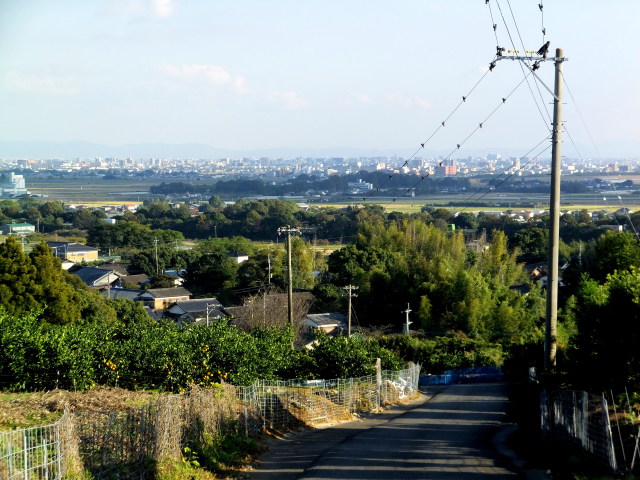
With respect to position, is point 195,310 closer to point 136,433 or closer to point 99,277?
point 99,277

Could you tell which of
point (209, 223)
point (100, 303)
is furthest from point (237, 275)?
point (209, 223)

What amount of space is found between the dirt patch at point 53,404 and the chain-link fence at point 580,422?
558cm

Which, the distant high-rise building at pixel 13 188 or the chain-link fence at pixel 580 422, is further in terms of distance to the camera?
the distant high-rise building at pixel 13 188

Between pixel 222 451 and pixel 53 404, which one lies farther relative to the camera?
pixel 53 404

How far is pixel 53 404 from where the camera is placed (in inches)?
427

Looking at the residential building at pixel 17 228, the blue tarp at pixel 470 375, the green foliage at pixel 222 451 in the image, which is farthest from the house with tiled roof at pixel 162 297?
the residential building at pixel 17 228

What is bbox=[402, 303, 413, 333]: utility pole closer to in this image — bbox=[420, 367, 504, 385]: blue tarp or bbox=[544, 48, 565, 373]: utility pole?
bbox=[420, 367, 504, 385]: blue tarp

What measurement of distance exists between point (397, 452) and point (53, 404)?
4804 millimetres

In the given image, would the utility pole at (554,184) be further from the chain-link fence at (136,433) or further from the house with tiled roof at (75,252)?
the house with tiled roof at (75,252)

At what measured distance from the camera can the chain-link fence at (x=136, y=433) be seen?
6914 millimetres

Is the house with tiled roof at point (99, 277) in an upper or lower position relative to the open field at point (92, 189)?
lower

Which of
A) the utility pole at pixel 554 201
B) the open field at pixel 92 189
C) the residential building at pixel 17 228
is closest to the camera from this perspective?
the utility pole at pixel 554 201

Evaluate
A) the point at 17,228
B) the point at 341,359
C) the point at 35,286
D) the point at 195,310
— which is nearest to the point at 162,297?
the point at 195,310

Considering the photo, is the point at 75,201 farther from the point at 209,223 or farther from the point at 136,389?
the point at 136,389
